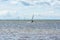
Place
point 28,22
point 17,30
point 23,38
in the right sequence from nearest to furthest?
point 23,38, point 17,30, point 28,22

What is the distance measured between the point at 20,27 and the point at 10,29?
17 centimetres

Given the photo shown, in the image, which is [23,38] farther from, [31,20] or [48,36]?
[31,20]

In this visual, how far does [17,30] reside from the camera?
9.12ft

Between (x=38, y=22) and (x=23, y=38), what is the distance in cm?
69

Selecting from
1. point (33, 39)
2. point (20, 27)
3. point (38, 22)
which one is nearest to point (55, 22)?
point (38, 22)

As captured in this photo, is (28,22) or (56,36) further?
(28,22)

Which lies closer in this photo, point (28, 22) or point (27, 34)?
point (27, 34)

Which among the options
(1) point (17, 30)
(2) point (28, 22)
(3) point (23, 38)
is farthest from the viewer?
(2) point (28, 22)

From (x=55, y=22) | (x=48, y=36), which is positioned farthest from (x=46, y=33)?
(x=55, y=22)

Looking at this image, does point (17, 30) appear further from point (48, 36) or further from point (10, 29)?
point (48, 36)

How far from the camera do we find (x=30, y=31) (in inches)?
110

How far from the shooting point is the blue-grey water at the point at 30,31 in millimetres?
2561

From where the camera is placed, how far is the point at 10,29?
2.78 metres

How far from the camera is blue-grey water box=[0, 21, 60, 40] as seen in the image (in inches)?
101
